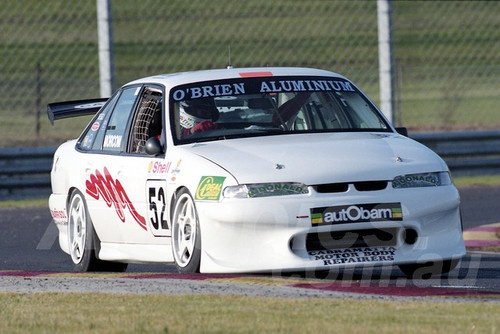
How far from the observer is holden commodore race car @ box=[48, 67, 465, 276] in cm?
756

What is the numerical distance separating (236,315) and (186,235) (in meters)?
1.97

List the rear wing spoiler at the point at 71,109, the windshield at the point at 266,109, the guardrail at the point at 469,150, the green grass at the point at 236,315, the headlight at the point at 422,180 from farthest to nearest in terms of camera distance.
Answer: the guardrail at the point at 469,150
the rear wing spoiler at the point at 71,109
the windshield at the point at 266,109
the headlight at the point at 422,180
the green grass at the point at 236,315

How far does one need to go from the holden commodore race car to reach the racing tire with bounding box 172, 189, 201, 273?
10mm

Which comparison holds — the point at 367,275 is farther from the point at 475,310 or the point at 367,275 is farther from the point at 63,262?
the point at 63,262

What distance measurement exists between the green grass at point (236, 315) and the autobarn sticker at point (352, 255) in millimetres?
990

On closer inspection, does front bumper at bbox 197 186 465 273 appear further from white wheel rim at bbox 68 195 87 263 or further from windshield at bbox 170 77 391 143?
white wheel rim at bbox 68 195 87 263

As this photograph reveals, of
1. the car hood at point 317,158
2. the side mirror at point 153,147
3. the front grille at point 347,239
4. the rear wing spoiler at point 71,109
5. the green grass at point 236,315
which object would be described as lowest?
the green grass at point 236,315

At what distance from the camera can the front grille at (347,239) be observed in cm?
759

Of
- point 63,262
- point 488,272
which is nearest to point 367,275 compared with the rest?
point 488,272

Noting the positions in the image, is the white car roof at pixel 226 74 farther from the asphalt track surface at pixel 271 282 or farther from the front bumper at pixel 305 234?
the front bumper at pixel 305 234

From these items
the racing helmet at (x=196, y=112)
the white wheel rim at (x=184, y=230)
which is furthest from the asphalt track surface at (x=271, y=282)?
the racing helmet at (x=196, y=112)

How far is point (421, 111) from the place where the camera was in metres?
27.0

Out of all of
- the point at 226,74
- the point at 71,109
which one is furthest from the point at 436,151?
the point at 226,74

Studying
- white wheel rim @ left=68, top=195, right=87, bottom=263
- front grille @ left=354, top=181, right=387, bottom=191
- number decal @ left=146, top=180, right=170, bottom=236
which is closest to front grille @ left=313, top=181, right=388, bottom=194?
front grille @ left=354, top=181, right=387, bottom=191
